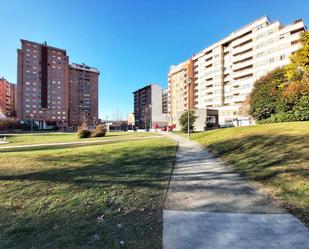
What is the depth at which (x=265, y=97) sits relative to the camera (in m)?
28.1

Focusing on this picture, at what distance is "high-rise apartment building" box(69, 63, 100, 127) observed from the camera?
12838cm

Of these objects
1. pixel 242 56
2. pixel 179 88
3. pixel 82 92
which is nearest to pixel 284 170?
pixel 242 56

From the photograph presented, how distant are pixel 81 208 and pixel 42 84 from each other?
120 m

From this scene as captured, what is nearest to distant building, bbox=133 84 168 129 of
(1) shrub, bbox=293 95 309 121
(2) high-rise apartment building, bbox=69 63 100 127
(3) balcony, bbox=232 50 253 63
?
(2) high-rise apartment building, bbox=69 63 100 127

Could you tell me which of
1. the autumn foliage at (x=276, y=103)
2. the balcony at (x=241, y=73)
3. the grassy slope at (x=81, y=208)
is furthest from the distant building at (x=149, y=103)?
the grassy slope at (x=81, y=208)

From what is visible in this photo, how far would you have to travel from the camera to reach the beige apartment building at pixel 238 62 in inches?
2213

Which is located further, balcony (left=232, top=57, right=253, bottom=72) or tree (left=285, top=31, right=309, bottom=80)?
balcony (left=232, top=57, right=253, bottom=72)

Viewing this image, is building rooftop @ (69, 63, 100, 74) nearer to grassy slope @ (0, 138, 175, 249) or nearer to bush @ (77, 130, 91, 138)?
bush @ (77, 130, 91, 138)

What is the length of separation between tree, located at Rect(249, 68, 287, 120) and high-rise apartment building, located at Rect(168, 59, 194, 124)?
57962 millimetres

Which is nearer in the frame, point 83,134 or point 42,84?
point 83,134

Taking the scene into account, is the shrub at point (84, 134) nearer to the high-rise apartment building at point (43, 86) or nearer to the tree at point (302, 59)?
the tree at point (302, 59)

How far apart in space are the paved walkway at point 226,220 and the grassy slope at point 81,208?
346 mm

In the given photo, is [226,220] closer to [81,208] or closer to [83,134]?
[81,208]

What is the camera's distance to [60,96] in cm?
11350
